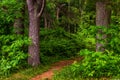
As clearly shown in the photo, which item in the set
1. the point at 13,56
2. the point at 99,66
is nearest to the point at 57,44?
the point at 13,56

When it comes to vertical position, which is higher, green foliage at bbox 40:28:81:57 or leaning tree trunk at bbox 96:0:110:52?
leaning tree trunk at bbox 96:0:110:52

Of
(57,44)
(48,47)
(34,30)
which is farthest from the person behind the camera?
(57,44)

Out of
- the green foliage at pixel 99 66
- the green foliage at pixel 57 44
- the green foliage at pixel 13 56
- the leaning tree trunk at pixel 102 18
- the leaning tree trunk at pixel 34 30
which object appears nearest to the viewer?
the green foliage at pixel 99 66

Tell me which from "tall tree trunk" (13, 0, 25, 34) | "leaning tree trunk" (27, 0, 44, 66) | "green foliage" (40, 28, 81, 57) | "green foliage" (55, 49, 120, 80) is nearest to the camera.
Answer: "green foliage" (55, 49, 120, 80)

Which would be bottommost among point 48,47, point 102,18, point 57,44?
point 48,47

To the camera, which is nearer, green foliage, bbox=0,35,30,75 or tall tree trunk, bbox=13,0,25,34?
green foliage, bbox=0,35,30,75

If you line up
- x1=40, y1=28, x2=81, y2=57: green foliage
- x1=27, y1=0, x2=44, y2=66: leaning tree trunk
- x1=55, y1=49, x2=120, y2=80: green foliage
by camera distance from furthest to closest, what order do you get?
x1=40, y1=28, x2=81, y2=57: green foliage
x1=27, y1=0, x2=44, y2=66: leaning tree trunk
x1=55, y1=49, x2=120, y2=80: green foliage

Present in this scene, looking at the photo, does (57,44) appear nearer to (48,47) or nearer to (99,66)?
(48,47)

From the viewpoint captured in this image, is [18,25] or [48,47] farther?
[48,47]

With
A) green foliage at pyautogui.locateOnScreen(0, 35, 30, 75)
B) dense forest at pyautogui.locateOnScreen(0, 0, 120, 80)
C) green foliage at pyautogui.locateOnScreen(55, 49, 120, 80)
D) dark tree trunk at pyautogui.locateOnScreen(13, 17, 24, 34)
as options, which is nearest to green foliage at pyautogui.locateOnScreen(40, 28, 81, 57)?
dense forest at pyautogui.locateOnScreen(0, 0, 120, 80)

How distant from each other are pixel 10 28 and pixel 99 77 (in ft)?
25.9

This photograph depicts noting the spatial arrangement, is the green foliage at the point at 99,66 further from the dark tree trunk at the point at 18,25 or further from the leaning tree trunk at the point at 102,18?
the dark tree trunk at the point at 18,25

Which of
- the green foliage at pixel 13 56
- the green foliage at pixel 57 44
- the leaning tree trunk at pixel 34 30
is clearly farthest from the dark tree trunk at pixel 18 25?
the green foliage at pixel 57 44

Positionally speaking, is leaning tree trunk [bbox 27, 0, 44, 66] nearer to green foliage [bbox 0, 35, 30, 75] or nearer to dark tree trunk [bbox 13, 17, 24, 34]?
green foliage [bbox 0, 35, 30, 75]
